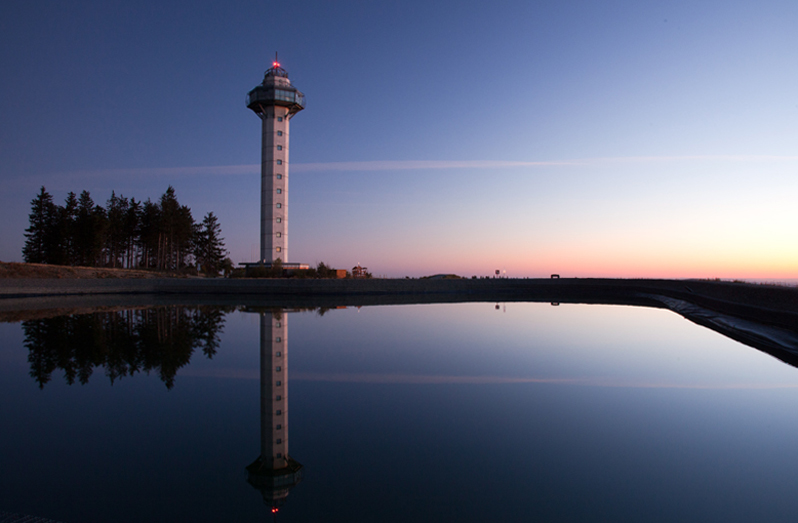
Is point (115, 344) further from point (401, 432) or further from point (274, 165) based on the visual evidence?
point (274, 165)

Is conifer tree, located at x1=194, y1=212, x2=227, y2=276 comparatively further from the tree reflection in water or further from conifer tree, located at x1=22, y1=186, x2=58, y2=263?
the tree reflection in water

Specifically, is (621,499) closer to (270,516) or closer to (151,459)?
(270,516)

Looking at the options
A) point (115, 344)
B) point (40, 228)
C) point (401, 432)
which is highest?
point (40, 228)

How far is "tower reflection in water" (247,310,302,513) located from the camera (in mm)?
4766

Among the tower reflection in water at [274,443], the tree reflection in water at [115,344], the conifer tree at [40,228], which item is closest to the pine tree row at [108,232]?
the conifer tree at [40,228]

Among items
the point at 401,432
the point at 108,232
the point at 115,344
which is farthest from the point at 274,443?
the point at 108,232

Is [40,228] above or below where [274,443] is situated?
above

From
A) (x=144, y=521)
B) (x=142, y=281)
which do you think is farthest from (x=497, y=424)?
(x=142, y=281)

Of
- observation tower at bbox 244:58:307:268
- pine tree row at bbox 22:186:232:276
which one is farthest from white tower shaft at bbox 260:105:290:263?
pine tree row at bbox 22:186:232:276

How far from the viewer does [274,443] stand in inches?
226

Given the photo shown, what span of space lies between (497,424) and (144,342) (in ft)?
39.1

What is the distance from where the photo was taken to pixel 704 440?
602cm

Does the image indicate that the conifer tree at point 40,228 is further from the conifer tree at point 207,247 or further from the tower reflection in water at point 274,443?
the tower reflection in water at point 274,443

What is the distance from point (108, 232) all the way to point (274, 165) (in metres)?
33.4
